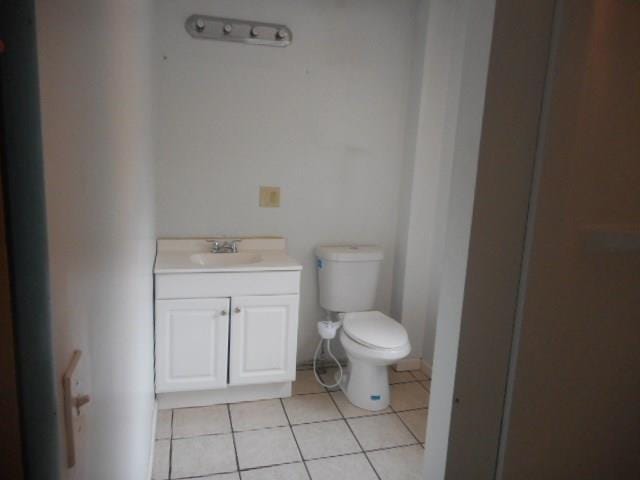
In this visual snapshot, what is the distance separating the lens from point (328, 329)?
8.80ft

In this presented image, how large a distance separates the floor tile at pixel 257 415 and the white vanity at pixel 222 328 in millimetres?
56

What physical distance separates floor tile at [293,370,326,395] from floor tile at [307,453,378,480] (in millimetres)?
655

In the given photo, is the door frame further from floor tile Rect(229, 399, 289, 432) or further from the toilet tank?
the toilet tank

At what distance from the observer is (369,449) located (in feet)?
7.14

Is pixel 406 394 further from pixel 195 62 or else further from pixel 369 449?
pixel 195 62

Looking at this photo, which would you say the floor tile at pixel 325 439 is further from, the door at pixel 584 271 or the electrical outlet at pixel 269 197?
the door at pixel 584 271

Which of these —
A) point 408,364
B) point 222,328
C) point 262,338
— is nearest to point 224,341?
point 222,328

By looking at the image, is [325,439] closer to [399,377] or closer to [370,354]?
[370,354]

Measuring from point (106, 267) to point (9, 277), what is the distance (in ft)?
1.69

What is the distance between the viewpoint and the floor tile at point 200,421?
2.25m

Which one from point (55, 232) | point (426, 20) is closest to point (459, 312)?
point (55, 232)

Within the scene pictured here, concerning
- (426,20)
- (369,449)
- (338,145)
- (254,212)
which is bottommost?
(369,449)

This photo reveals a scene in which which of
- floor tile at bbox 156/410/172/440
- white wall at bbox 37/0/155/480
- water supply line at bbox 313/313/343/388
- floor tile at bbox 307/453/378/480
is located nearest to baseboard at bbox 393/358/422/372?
water supply line at bbox 313/313/343/388

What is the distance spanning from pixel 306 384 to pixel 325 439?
0.59m
